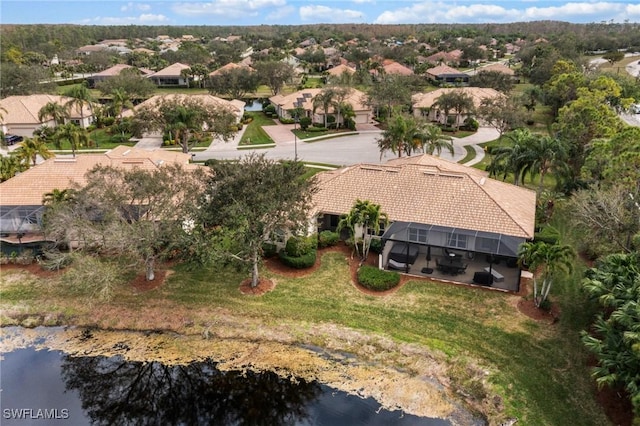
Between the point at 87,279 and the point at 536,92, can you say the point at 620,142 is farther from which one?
the point at 536,92

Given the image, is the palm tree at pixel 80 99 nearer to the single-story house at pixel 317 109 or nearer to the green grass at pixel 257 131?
the green grass at pixel 257 131

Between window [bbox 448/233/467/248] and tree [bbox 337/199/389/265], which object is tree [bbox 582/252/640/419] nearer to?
window [bbox 448/233/467/248]

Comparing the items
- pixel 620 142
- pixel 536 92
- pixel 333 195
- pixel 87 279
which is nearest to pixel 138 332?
pixel 87 279

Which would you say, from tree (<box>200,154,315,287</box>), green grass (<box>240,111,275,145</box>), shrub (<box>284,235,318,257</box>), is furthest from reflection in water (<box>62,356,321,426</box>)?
green grass (<box>240,111,275,145</box>)

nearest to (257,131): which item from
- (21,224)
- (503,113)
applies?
(503,113)

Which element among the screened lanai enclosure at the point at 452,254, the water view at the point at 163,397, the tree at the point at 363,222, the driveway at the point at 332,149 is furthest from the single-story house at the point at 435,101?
the water view at the point at 163,397

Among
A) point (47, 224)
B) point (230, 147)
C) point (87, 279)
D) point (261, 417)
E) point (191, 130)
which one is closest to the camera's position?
point (261, 417)
